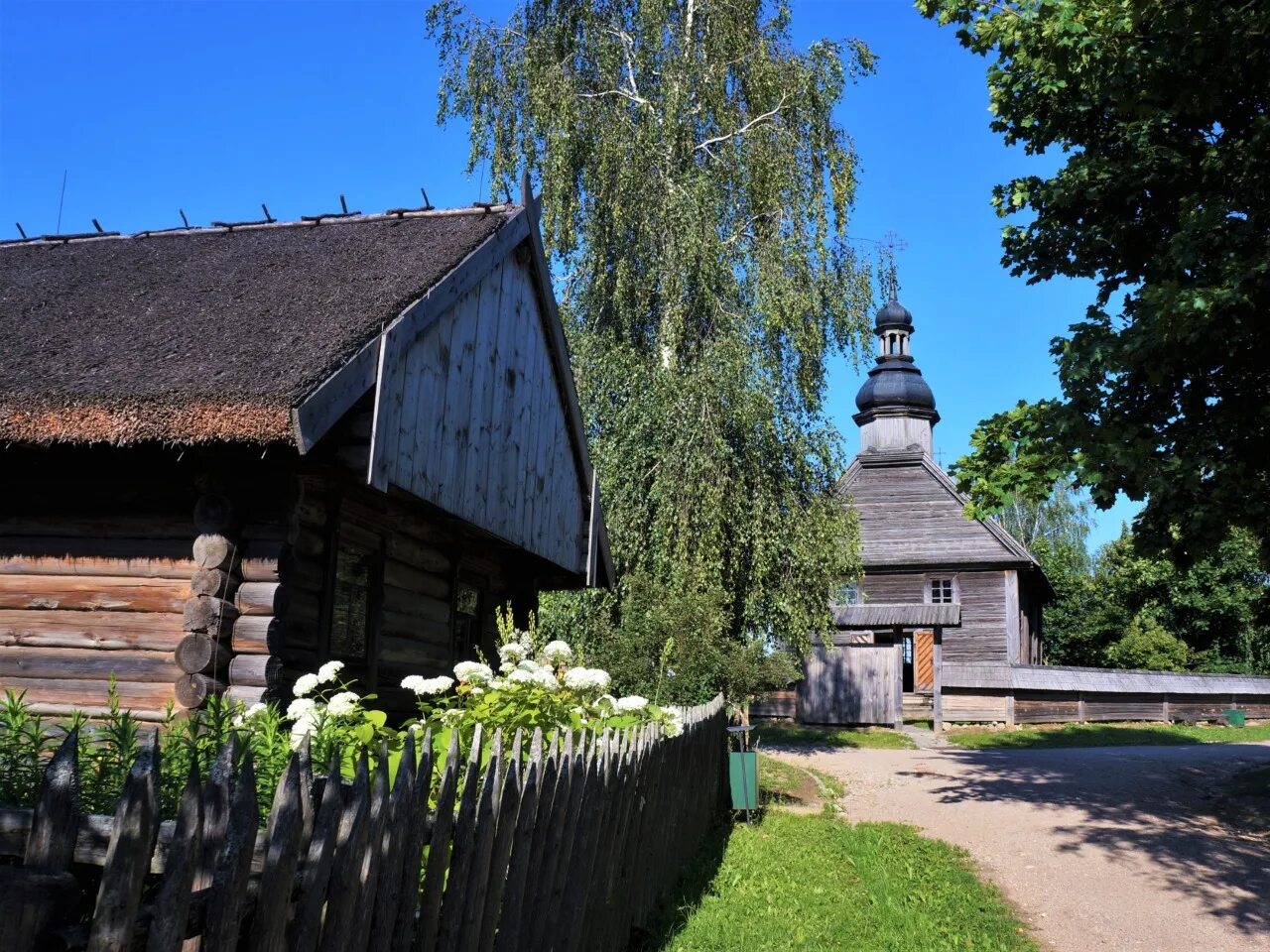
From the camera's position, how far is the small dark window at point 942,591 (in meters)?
32.9

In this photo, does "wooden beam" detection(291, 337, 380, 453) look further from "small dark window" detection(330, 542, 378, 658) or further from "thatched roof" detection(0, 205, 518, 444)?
"small dark window" detection(330, 542, 378, 658)

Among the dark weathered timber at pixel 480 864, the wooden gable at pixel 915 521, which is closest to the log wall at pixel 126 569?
the dark weathered timber at pixel 480 864

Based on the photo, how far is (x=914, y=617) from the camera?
28266 millimetres

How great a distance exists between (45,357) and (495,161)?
12.8 meters

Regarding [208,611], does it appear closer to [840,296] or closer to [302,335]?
[302,335]

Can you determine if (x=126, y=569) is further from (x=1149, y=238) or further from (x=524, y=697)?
(x=1149, y=238)

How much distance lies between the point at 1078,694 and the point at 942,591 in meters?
4.70

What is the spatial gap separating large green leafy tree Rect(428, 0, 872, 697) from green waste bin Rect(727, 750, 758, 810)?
3871 mm

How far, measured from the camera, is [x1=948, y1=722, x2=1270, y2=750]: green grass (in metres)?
24.3

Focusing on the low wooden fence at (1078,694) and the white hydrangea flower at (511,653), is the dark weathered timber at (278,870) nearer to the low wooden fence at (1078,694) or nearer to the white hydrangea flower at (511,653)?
the white hydrangea flower at (511,653)

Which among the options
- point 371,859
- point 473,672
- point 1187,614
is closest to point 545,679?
point 473,672

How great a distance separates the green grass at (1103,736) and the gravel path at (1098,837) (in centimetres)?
483

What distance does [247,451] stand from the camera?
717 centimetres

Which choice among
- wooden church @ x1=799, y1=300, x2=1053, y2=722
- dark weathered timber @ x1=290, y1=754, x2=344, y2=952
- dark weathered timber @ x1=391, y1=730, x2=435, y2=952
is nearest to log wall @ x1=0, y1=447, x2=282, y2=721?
dark weathered timber @ x1=391, y1=730, x2=435, y2=952
